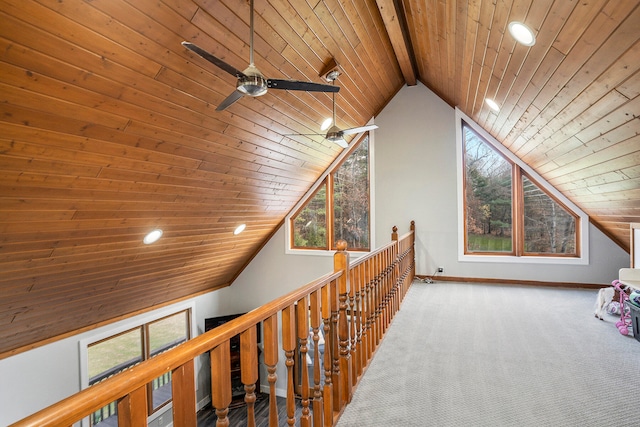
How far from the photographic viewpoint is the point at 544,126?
3.09 m

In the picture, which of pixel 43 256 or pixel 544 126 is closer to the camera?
pixel 43 256

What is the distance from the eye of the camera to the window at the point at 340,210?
19.1ft

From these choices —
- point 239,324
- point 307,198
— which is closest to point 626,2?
point 239,324

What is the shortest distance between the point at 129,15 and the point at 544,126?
11.0 feet

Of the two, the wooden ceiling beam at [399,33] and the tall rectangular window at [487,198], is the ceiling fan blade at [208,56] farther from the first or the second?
the tall rectangular window at [487,198]

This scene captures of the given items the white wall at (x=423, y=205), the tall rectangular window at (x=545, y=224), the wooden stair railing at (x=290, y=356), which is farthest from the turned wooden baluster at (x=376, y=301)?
the tall rectangular window at (x=545, y=224)

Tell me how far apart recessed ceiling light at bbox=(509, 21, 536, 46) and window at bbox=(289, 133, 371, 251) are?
11.8ft

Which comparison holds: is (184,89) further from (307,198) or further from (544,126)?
(307,198)

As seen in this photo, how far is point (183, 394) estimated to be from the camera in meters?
0.89

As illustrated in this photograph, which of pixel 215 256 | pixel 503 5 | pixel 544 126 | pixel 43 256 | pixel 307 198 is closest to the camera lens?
pixel 503 5

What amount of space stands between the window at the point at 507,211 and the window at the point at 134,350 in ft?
15.9

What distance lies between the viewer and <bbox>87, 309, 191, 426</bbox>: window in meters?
4.54

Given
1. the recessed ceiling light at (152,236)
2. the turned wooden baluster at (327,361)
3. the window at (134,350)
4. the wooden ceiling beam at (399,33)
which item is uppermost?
the wooden ceiling beam at (399,33)

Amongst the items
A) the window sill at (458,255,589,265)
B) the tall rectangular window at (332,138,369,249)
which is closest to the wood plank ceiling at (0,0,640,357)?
the window sill at (458,255,589,265)
